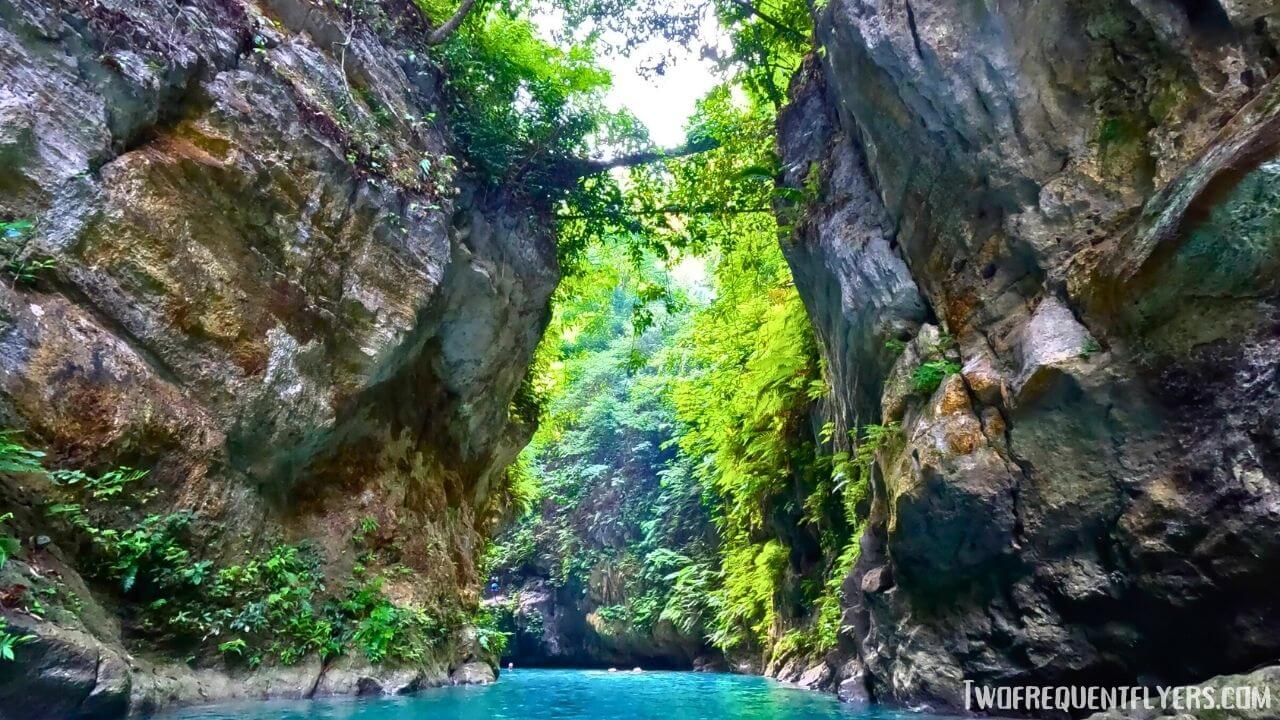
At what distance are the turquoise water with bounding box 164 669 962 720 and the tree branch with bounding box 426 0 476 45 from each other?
30.8 feet

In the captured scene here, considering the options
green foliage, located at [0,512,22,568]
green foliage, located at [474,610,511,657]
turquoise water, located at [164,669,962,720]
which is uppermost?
green foliage, located at [0,512,22,568]

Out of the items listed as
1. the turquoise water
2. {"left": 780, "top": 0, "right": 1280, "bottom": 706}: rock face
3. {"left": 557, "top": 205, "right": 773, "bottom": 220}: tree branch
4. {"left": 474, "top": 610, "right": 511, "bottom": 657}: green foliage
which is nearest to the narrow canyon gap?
{"left": 780, "top": 0, "right": 1280, "bottom": 706}: rock face

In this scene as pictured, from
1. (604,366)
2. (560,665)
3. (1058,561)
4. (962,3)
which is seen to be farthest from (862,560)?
(604,366)

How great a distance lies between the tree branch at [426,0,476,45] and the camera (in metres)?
10.8

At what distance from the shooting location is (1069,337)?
6.34 m

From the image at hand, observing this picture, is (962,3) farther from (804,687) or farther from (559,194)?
(804,687)

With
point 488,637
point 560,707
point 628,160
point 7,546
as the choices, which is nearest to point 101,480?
point 7,546

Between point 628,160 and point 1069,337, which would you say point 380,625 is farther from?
point 628,160

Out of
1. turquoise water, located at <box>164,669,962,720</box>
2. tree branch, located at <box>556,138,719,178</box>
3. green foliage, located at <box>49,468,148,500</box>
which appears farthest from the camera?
tree branch, located at <box>556,138,719,178</box>

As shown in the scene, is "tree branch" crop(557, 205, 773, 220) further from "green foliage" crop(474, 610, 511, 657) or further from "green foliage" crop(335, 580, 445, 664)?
"green foliage" crop(474, 610, 511, 657)

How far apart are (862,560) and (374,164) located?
328 inches

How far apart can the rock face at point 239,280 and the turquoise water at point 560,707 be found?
0.81 meters

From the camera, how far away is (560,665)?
2422cm

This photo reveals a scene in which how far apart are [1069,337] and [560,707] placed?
6.53 meters
